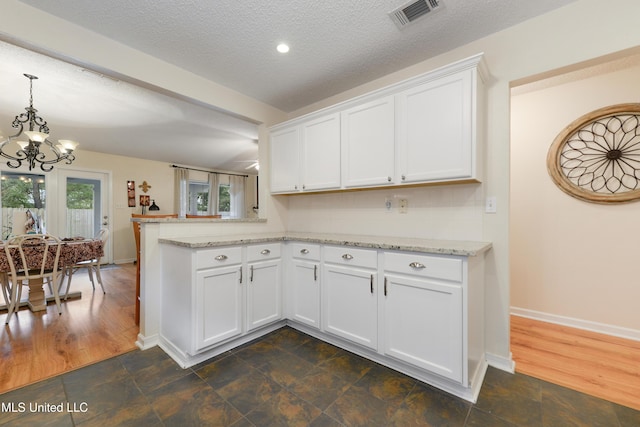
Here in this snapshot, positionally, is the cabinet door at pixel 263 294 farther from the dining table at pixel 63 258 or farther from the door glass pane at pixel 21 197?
the door glass pane at pixel 21 197

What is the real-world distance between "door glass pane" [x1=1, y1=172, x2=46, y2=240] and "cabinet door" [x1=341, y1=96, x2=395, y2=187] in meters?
5.42

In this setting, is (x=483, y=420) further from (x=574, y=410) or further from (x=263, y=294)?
(x=263, y=294)

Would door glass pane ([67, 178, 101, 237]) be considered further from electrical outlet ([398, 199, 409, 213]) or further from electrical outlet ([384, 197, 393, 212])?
electrical outlet ([398, 199, 409, 213])

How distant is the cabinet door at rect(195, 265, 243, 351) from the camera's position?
6.09 feet

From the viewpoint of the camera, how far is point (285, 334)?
2367mm

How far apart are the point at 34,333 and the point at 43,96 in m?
2.63

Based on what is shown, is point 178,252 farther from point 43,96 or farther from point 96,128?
point 96,128

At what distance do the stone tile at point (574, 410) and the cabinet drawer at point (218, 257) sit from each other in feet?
6.85

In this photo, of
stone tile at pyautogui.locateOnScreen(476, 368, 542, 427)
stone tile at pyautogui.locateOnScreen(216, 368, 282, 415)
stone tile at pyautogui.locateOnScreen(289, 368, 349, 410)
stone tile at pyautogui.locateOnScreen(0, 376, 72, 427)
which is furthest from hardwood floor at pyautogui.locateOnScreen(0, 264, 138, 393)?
stone tile at pyautogui.locateOnScreen(476, 368, 542, 427)

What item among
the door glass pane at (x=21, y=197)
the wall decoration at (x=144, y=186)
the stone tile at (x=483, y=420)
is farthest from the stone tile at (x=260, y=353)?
the wall decoration at (x=144, y=186)

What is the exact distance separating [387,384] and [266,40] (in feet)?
8.30

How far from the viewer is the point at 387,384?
1667 millimetres

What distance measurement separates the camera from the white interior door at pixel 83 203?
16.6 ft

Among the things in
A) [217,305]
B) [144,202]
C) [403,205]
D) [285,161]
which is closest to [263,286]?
[217,305]
